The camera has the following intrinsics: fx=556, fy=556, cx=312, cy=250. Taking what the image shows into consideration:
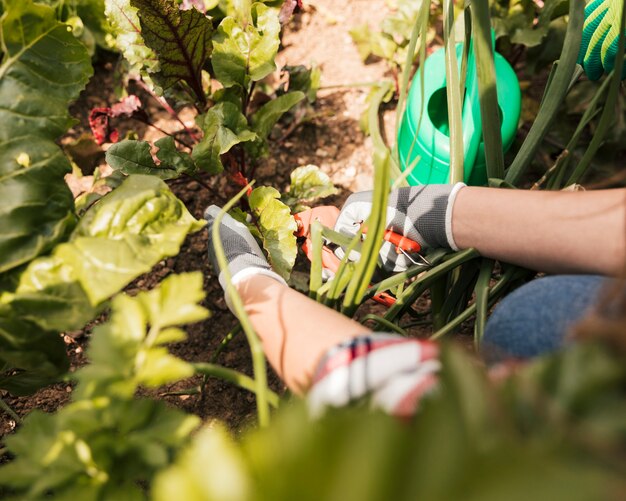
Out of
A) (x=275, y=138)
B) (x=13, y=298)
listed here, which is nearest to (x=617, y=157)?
(x=275, y=138)

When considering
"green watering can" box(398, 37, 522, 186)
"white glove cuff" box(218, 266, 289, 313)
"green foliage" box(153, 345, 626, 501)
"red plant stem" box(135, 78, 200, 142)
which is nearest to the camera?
"green foliage" box(153, 345, 626, 501)

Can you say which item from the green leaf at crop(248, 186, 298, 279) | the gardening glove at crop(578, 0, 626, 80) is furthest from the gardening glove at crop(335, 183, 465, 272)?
the gardening glove at crop(578, 0, 626, 80)

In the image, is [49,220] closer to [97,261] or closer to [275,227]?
[97,261]

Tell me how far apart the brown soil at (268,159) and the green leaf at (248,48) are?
313 mm

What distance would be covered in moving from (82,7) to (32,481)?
1419 millimetres

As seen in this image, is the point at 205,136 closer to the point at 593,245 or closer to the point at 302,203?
the point at 302,203

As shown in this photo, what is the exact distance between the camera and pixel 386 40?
1.78 metres

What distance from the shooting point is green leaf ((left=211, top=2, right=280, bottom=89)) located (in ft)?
4.41

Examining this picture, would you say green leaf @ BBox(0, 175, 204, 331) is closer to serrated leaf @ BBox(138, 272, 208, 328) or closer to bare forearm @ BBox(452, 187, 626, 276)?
serrated leaf @ BBox(138, 272, 208, 328)

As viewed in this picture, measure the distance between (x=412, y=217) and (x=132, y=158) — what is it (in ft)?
2.11

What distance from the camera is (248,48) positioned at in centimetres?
136

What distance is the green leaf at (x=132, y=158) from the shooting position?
1244mm

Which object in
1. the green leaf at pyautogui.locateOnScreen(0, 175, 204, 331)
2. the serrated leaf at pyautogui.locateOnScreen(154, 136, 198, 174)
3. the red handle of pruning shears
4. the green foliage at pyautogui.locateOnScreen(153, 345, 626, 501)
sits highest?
the green foliage at pyautogui.locateOnScreen(153, 345, 626, 501)

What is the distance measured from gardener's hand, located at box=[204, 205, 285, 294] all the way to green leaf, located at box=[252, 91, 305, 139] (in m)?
0.27
